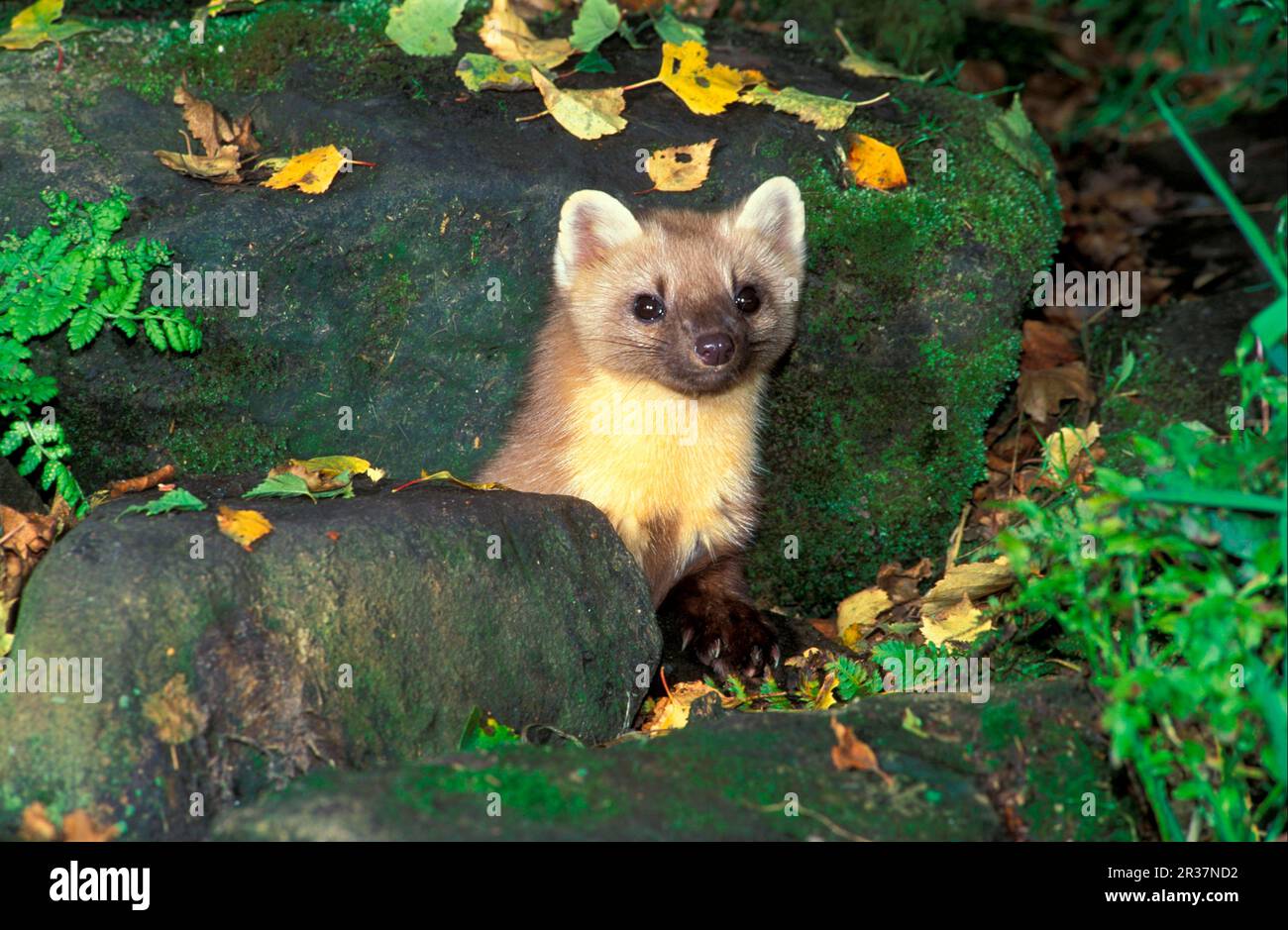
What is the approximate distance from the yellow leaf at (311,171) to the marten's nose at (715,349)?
6.82 ft

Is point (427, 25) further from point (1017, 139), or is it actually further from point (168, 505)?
point (168, 505)

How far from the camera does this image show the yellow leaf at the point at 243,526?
4.70 meters

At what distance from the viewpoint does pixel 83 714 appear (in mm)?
4195

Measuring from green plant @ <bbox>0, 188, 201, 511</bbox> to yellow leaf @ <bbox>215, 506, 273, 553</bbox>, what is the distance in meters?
1.34

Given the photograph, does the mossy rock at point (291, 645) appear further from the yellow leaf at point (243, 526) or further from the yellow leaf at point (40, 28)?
the yellow leaf at point (40, 28)

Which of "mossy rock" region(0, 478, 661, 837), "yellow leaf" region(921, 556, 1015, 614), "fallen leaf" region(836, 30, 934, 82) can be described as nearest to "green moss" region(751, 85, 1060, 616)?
"fallen leaf" region(836, 30, 934, 82)

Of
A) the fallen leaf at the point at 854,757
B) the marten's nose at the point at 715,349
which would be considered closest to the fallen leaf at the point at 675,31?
the marten's nose at the point at 715,349

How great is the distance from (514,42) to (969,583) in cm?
385

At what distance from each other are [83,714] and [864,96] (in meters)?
5.40

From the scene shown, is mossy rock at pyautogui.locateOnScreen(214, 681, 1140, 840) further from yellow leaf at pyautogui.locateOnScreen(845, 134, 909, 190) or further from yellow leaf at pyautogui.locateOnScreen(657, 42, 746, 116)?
yellow leaf at pyautogui.locateOnScreen(657, 42, 746, 116)

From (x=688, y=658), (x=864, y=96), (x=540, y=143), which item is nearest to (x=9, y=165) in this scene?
(x=540, y=143)

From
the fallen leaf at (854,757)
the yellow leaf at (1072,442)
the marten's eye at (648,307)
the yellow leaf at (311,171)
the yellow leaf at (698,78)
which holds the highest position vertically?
the yellow leaf at (698,78)

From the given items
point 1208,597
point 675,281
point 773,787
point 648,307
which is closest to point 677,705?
point 648,307

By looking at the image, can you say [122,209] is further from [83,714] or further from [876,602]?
[876,602]
